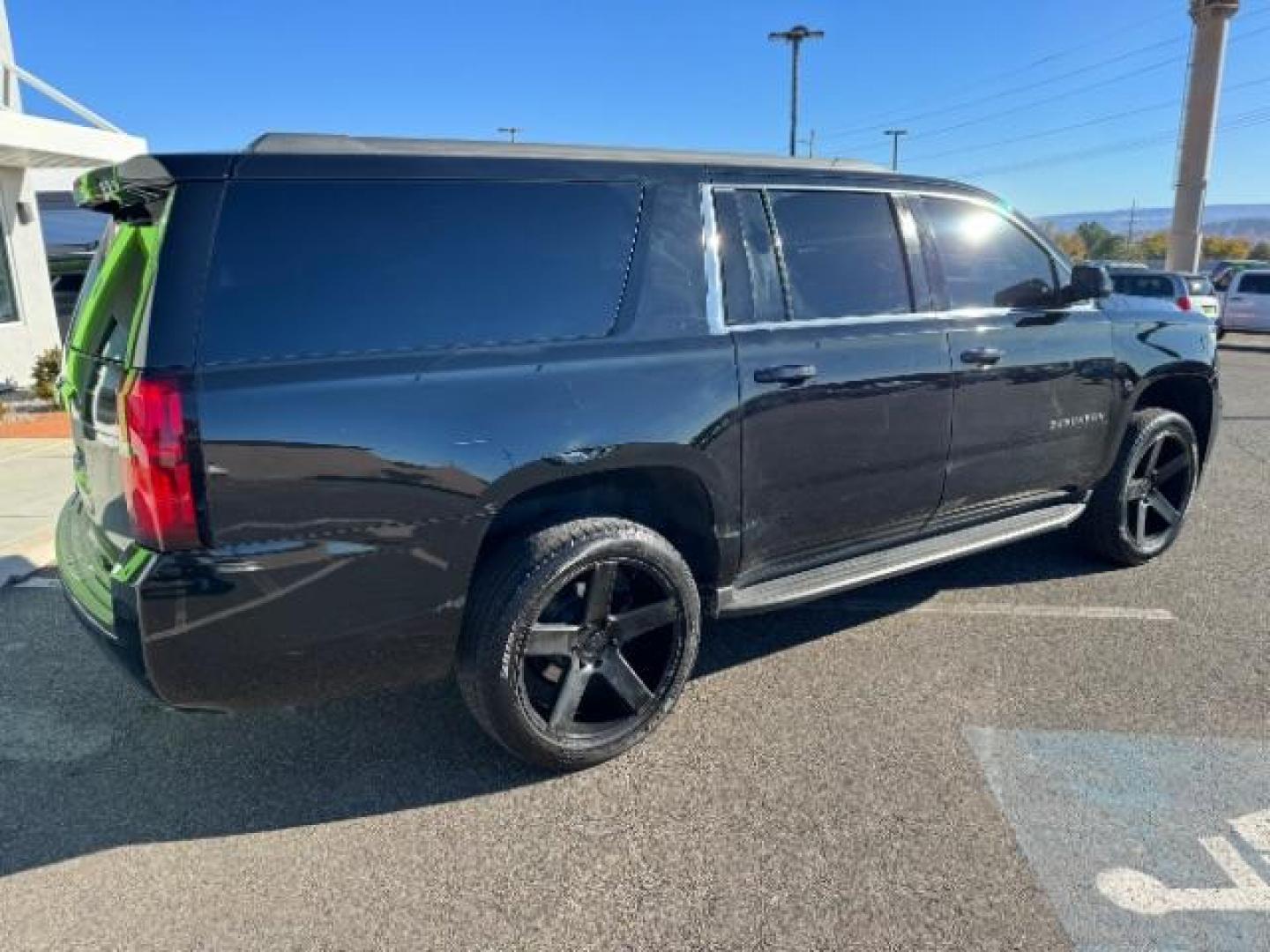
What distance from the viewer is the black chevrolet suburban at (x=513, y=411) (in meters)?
2.34

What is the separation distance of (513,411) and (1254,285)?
22494 mm

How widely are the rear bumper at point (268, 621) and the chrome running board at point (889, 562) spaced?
115 centimetres

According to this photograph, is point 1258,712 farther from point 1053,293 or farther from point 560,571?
point 560,571

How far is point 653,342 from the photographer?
2.94 m

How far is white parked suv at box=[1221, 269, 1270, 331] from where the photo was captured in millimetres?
19609

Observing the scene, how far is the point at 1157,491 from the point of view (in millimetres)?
4918

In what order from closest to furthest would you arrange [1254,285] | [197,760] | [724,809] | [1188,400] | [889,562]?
[724,809] < [197,760] < [889,562] < [1188,400] < [1254,285]

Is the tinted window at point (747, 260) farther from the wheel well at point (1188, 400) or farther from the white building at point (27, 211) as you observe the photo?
the white building at point (27, 211)

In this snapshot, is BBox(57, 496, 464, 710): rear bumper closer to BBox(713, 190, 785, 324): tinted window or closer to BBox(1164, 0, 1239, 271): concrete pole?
BBox(713, 190, 785, 324): tinted window

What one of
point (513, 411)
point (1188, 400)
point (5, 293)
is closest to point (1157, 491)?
point (1188, 400)

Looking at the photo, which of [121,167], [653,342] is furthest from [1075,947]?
[121,167]

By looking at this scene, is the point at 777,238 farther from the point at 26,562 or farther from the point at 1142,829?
the point at 26,562

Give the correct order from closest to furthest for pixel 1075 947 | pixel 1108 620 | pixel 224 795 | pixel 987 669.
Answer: pixel 1075 947
pixel 224 795
pixel 987 669
pixel 1108 620

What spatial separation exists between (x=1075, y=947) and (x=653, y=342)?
2033 millimetres
